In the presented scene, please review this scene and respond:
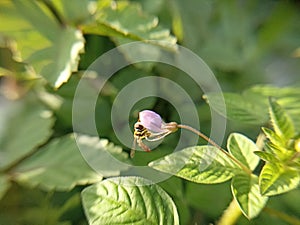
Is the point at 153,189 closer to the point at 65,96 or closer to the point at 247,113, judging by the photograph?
the point at 247,113

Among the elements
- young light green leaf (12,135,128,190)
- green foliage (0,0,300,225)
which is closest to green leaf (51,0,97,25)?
green foliage (0,0,300,225)

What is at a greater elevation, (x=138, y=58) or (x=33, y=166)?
(x=138, y=58)

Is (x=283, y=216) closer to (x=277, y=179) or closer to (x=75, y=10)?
(x=277, y=179)

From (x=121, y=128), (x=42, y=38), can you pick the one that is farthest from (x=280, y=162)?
(x=42, y=38)

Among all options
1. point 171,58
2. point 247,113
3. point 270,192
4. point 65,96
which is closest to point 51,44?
point 65,96

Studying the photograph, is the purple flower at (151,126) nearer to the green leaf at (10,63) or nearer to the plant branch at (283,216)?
the plant branch at (283,216)

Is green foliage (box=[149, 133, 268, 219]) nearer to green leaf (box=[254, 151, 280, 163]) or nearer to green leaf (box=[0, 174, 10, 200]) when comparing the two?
green leaf (box=[254, 151, 280, 163])

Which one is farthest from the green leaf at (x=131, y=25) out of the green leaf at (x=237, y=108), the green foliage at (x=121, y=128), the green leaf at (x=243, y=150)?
the green leaf at (x=243, y=150)
